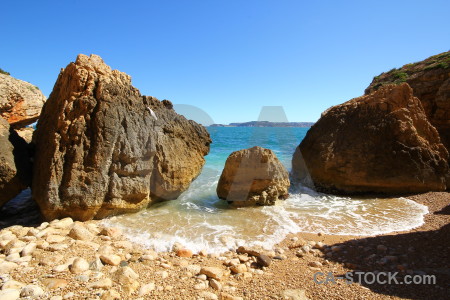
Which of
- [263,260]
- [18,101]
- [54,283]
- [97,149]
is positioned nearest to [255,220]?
[263,260]

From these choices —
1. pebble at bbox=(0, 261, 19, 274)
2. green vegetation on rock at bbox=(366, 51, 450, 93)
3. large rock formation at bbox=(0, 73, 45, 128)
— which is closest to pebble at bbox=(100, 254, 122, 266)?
pebble at bbox=(0, 261, 19, 274)

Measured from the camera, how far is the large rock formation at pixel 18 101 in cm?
1120

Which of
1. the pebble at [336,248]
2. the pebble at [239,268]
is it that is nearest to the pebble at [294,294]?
the pebble at [239,268]

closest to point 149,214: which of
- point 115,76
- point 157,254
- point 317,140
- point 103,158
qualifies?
point 103,158

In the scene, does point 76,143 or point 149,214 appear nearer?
point 76,143

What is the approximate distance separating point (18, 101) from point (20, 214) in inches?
279

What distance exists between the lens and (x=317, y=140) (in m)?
11.4

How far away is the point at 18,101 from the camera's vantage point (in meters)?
11.7

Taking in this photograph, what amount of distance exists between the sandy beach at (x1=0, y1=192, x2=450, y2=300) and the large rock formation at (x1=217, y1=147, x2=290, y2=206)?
259 cm

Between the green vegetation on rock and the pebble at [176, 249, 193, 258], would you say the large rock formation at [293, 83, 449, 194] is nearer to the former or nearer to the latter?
the green vegetation on rock

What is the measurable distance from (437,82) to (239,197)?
41.2ft

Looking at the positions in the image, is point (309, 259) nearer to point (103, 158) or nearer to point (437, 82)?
point (103, 158)

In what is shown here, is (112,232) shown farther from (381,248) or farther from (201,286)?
(381,248)

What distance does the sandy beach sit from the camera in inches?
145
